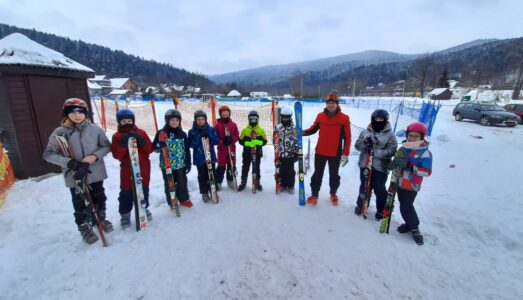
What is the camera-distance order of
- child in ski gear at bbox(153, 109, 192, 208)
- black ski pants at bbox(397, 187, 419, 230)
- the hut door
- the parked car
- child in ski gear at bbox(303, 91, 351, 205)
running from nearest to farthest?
black ski pants at bbox(397, 187, 419, 230)
child in ski gear at bbox(153, 109, 192, 208)
child in ski gear at bbox(303, 91, 351, 205)
the hut door
the parked car

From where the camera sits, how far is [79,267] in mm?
2633

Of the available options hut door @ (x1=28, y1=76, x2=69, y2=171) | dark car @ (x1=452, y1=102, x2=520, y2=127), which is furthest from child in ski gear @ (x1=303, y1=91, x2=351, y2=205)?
dark car @ (x1=452, y1=102, x2=520, y2=127)

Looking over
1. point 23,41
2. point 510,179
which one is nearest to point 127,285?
point 23,41

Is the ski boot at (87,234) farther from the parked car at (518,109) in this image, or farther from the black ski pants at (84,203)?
the parked car at (518,109)

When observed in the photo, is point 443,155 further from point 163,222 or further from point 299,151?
point 163,222

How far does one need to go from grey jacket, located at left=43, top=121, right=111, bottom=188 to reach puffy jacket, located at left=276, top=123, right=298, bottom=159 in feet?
9.01

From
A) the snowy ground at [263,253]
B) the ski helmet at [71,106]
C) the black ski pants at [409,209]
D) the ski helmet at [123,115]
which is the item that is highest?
the ski helmet at [71,106]

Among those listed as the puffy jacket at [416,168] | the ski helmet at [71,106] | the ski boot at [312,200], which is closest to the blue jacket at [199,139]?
the ski helmet at [71,106]

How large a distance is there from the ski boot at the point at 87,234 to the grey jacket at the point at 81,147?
0.58 meters

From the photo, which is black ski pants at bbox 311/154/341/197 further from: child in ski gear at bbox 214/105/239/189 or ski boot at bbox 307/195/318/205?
child in ski gear at bbox 214/105/239/189

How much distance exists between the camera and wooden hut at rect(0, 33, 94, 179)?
488 cm

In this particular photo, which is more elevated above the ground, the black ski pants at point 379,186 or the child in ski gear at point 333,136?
the child in ski gear at point 333,136

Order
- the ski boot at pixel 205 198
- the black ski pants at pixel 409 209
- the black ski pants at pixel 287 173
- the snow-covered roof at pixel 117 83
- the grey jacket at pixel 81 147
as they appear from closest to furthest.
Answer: the grey jacket at pixel 81 147 < the black ski pants at pixel 409 209 < the ski boot at pixel 205 198 < the black ski pants at pixel 287 173 < the snow-covered roof at pixel 117 83

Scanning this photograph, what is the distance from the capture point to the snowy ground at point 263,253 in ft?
7.79
